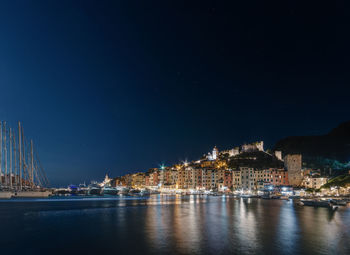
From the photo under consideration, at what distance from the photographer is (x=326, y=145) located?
172m

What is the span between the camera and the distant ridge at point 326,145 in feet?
536

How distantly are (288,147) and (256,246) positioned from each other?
17341 cm

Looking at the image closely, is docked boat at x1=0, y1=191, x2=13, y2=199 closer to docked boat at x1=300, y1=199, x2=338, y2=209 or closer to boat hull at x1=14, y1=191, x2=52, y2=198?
boat hull at x1=14, y1=191, x2=52, y2=198

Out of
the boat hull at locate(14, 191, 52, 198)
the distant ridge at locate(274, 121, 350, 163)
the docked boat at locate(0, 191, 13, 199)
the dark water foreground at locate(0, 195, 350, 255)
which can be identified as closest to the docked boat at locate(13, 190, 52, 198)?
the boat hull at locate(14, 191, 52, 198)

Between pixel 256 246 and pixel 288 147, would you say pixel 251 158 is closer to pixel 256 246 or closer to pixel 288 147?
pixel 288 147

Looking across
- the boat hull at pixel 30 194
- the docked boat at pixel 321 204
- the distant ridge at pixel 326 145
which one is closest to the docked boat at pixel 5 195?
the boat hull at pixel 30 194

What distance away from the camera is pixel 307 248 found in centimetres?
2011

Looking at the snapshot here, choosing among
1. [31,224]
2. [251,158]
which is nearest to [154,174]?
[251,158]

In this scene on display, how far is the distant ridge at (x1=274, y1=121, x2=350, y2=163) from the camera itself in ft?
536

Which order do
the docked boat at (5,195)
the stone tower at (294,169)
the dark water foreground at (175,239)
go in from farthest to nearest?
1. the stone tower at (294,169)
2. the docked boat at (5,195)
3. the dark water foreground at (175,239)

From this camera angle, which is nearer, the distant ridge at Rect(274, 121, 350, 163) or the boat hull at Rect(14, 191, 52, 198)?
the boat hull at Rect(14, 191, 52, 198)

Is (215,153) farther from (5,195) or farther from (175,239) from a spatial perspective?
(175,239)

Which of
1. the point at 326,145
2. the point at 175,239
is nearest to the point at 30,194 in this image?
the point at 175,239

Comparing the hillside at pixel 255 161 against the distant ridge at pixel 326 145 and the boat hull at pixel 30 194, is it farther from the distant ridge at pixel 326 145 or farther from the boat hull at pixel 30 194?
the boat hull at pixel 30 194
